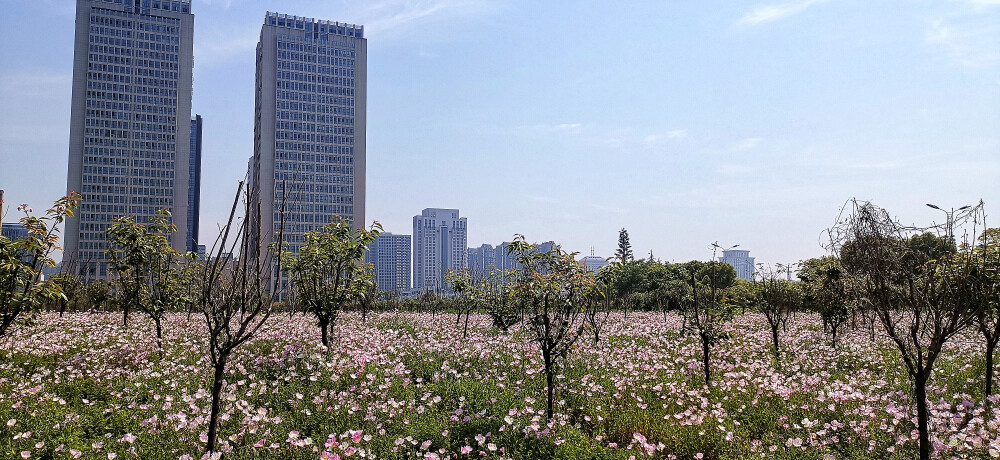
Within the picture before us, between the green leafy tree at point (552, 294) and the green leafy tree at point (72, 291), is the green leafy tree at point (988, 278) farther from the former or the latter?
the green leafy tree at point (72, 291)

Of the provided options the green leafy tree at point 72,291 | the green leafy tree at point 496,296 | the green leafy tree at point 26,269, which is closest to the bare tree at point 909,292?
the green leafy tree at point 496,296

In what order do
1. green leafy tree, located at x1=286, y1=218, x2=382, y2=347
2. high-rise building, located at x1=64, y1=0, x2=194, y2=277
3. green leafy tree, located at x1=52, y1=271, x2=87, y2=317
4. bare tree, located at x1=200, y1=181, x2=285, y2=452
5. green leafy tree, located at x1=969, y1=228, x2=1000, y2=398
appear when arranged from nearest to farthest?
bare tree, located at x1=200, y1=181, x2=285, y2=452
green leafy tree, located at x1=969, y1=228, x2=1000, y2=398
green leafy tree, located at x1=286, y1=218, x2=382, y2=347
green leafy tree, located at x1=52, y1=271, x2=87, y2=317
high-rise building, located at x1=64, y1=0, x2=194, y2=277

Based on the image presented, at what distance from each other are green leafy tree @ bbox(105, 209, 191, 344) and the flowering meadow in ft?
2.49

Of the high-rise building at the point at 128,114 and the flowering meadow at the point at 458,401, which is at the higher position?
the high-rise building at the point at 128,114

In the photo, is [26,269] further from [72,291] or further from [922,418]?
[72,291]

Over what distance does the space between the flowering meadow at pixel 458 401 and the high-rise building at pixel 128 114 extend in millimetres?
100166

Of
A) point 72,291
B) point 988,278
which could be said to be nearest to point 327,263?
point 988,278

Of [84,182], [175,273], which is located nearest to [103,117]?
[84,182]

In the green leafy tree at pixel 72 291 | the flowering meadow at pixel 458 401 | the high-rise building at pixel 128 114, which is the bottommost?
the flowering meadow at pixel 458 401

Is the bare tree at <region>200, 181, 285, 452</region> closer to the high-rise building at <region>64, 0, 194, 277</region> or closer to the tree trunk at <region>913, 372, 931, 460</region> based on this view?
the tree trunk at <region>913, 372, 931, 460</region>

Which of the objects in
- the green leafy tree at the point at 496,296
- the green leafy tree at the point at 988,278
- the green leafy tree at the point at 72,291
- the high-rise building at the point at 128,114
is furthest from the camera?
the high-rise building at the point at 128,114

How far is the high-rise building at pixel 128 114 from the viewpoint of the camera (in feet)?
317

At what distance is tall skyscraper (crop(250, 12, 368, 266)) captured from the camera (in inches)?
4432

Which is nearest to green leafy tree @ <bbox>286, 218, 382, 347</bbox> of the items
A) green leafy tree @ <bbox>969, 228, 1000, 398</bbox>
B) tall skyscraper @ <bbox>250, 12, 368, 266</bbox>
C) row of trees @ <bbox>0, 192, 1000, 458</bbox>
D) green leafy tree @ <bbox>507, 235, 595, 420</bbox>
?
row of trees @ <bbox>0, 192, 1000, 458</bbox>
